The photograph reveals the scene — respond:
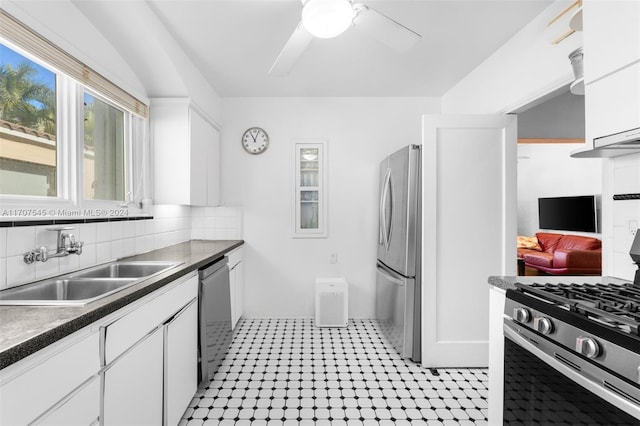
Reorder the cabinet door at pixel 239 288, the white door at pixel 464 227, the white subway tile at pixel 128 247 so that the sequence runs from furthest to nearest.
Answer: the cabinet door at pixel 239 288
the white door at pixel 464 227
the white subway tile at pixel 128 247

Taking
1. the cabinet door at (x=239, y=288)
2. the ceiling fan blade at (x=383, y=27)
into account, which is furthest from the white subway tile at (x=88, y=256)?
the ceiling fan blade at (x=383, y=27)

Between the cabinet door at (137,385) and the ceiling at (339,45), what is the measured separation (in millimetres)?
1919

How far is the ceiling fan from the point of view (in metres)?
1.49

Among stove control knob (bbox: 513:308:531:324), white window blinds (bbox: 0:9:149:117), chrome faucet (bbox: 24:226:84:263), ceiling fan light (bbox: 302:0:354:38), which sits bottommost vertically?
stove control knob (bbox: 513:308:531:324)

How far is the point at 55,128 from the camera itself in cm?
173

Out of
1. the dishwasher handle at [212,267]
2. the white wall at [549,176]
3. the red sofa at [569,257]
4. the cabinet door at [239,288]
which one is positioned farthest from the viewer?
the white wall at [549,176]

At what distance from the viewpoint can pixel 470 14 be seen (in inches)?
79.0

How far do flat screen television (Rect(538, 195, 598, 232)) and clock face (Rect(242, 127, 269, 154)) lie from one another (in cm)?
491

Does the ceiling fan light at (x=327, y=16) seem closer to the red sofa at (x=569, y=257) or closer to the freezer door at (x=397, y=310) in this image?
the freezer door at (x=397, y=310)

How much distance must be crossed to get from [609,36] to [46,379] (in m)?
2.31

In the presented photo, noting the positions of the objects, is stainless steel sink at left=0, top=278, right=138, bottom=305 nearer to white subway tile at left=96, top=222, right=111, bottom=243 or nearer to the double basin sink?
the double basin sink

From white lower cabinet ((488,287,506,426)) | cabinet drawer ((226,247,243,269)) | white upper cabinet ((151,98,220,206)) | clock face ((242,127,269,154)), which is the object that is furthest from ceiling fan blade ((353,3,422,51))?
cabinet drawer ((226,247,243,269))

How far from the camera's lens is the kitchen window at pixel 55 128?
4.77 feet

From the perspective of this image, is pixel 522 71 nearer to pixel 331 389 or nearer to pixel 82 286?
pixel 331 389
